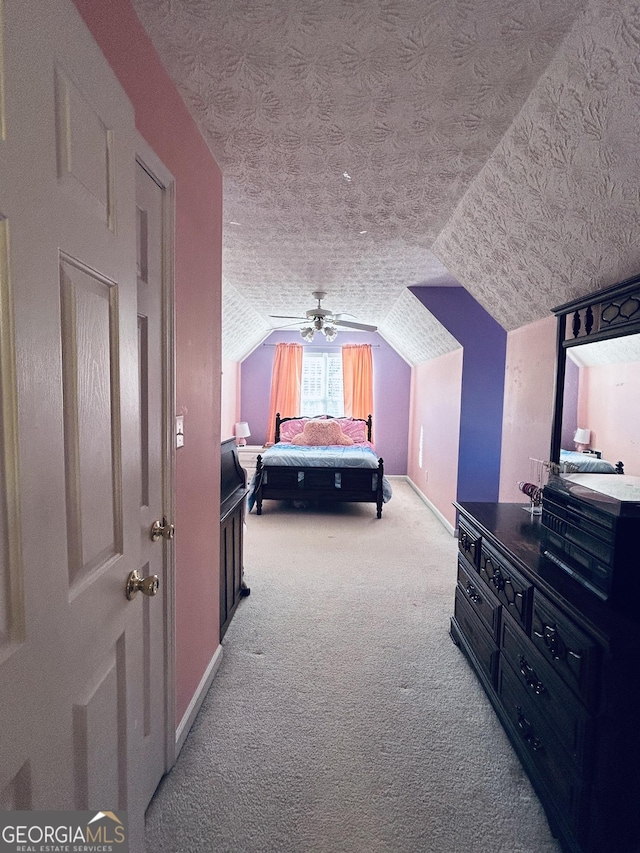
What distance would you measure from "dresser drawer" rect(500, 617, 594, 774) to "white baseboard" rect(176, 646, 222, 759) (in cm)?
135

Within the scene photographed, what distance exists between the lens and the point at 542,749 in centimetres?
139

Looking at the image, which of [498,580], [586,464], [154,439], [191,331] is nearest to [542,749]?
[498,580]

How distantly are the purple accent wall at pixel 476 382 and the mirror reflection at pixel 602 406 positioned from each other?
81.9 inches

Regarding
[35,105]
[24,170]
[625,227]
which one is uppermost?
[625,227]

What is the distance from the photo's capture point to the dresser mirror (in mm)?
1568

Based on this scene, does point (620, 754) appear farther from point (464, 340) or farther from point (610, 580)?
point (464, 340)

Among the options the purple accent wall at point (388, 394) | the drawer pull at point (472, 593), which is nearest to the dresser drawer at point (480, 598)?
the drawer pull at point (472, 593)

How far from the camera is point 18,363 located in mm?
572

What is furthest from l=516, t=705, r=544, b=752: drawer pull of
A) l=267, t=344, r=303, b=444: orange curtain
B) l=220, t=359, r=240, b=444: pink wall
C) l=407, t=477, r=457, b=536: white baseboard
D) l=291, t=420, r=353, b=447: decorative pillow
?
l=267, t=344, r=303, b=444: orange curtain

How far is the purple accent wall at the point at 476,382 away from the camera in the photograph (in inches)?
158

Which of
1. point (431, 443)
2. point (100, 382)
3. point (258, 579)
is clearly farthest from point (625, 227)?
point (431, 443)

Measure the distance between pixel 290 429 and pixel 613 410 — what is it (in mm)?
4829

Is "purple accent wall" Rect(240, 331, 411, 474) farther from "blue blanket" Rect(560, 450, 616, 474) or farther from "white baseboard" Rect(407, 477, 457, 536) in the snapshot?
"blue blanket" Rect(560, 450, 616, 474)

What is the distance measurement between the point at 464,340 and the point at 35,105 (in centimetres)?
399
